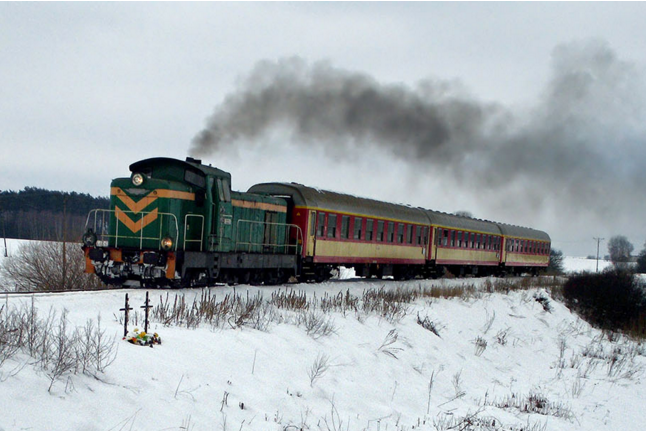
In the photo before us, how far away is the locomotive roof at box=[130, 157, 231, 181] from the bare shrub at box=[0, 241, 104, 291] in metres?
17.6

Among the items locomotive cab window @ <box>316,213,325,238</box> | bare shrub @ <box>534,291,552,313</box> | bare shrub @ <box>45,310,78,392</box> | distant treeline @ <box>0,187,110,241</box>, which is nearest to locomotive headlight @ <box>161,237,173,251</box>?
locomotive cab window @ <box>316,213,325,238</box>

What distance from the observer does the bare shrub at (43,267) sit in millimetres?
32438

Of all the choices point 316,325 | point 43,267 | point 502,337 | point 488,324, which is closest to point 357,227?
point 488,324

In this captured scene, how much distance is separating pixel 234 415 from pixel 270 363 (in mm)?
1888

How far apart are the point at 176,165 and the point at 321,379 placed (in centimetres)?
893

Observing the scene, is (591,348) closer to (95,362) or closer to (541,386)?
(541,386)

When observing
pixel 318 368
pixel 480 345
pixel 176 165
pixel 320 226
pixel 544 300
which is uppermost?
pixel 176 165

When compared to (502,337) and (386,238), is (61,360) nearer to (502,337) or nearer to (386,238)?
(502,337)

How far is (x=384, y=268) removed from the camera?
24531 mm

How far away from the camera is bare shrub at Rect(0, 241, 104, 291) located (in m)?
32.4

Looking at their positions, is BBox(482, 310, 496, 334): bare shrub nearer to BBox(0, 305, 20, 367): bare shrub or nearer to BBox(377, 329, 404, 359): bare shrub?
BBox(377, 329, 404, 359): bare shrub

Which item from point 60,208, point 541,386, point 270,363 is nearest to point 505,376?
point 541,386

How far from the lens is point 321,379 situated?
8.58 m

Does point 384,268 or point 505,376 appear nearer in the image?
point 505,376
